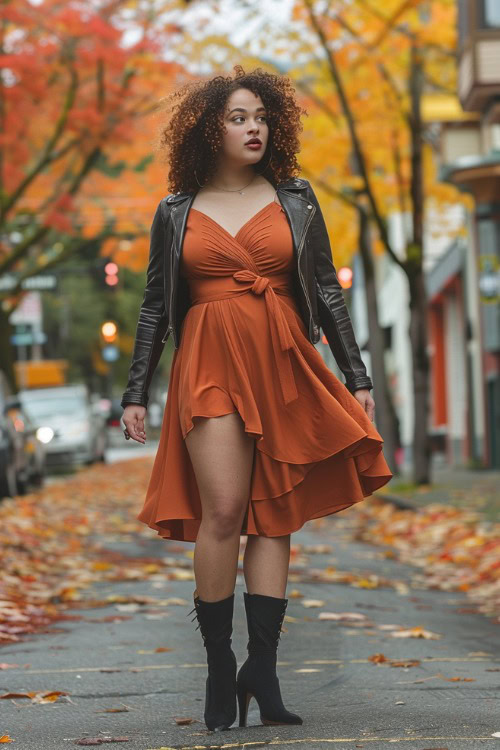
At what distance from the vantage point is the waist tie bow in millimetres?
4477

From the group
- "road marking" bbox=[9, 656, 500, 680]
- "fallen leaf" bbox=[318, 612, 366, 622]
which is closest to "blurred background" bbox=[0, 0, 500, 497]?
"fallen leaf" bbox=[318, 612, 366, 622]

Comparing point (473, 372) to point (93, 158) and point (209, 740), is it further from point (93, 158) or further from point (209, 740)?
point (209, 740)

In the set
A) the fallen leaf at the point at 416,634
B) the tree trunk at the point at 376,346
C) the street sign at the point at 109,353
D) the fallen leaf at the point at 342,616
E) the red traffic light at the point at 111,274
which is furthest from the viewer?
the street sign at the point at 109,353

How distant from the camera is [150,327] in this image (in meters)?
4.76

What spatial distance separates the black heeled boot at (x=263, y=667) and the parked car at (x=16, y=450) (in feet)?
41.5

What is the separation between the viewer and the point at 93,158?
26.2 meters

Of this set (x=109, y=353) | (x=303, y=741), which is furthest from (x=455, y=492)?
(x=109, y=353)

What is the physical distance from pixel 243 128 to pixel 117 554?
6945 mm

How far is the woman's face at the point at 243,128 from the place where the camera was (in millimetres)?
4629

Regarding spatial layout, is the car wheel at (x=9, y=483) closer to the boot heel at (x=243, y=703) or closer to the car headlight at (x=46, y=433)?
the car headlight at (x=46, y=433)

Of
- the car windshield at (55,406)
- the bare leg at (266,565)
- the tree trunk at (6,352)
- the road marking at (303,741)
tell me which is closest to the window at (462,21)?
the car windshield at (55,406)

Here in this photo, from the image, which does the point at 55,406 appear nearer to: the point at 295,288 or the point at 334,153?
the point at 334,153

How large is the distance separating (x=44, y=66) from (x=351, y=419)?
20361 millimetres

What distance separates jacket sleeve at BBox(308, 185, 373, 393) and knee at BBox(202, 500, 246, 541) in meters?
0.62
